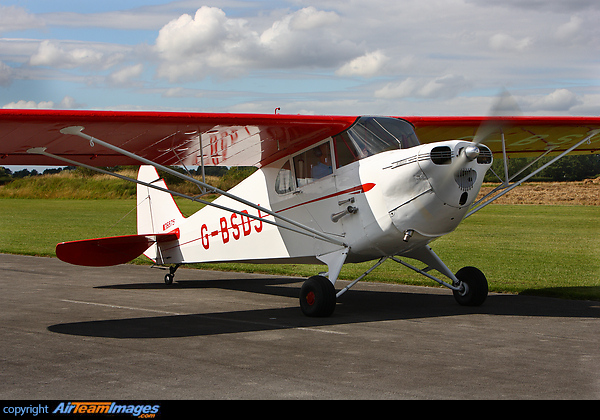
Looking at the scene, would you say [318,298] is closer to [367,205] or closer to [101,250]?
[367,205]

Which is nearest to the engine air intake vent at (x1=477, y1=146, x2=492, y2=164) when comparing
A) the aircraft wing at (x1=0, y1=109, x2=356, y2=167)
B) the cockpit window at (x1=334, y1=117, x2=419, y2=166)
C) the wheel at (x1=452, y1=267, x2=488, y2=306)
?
the cockpit window at (x1=334, y1=117, x2=419, y2=166)

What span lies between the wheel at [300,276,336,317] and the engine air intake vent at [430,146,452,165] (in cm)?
227

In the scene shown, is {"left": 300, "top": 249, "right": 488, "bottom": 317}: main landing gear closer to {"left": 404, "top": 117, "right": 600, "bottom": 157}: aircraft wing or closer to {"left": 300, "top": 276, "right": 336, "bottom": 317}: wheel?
{"left": 300, "top": 276, "right": 336, "bottom": 317}: wheel

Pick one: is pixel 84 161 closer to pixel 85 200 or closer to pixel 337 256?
pixel 337 256

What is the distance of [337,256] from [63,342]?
3.95 metres

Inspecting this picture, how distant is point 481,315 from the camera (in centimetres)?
924

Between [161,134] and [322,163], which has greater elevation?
[161,134]

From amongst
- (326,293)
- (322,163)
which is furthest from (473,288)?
(322,163)

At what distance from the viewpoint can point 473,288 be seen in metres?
9.96

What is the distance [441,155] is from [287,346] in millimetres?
3074

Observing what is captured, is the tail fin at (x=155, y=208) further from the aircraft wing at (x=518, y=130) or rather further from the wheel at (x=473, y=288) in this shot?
the wheel at (x=473, y=288)

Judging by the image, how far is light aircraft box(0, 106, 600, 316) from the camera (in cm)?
837
